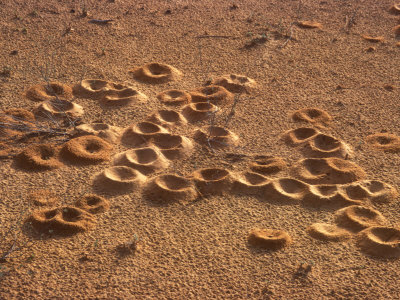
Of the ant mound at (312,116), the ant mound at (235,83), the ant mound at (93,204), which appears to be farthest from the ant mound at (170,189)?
the ant mound at (235,83)

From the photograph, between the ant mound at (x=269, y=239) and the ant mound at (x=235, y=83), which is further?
the ant mound at (x=235, y=83)

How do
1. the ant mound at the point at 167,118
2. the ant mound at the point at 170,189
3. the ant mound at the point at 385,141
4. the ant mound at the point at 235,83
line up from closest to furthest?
the ant mound at the point at 170,189 → the ant mound at the point at 385,141 → the ant mound at the point at 167,118 → the ant mound at the point at 235,83

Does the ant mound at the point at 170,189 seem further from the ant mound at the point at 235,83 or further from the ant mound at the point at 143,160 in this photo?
the ant mound at the point at 235,83

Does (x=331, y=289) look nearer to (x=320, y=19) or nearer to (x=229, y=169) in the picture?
(x=229, y=169)

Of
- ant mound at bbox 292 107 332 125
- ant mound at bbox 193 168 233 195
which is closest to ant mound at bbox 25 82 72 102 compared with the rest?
ant mound at bbox 193 168 233 195

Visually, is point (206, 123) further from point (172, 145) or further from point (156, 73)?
point (156, 73)

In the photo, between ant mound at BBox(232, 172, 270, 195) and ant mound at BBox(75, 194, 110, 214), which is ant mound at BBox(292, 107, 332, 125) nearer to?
ant mound at BBox(232, 172, 270, 195)

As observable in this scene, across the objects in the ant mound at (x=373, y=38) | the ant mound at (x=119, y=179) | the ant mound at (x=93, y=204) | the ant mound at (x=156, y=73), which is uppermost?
the ant mound at (x=373, y=38)
